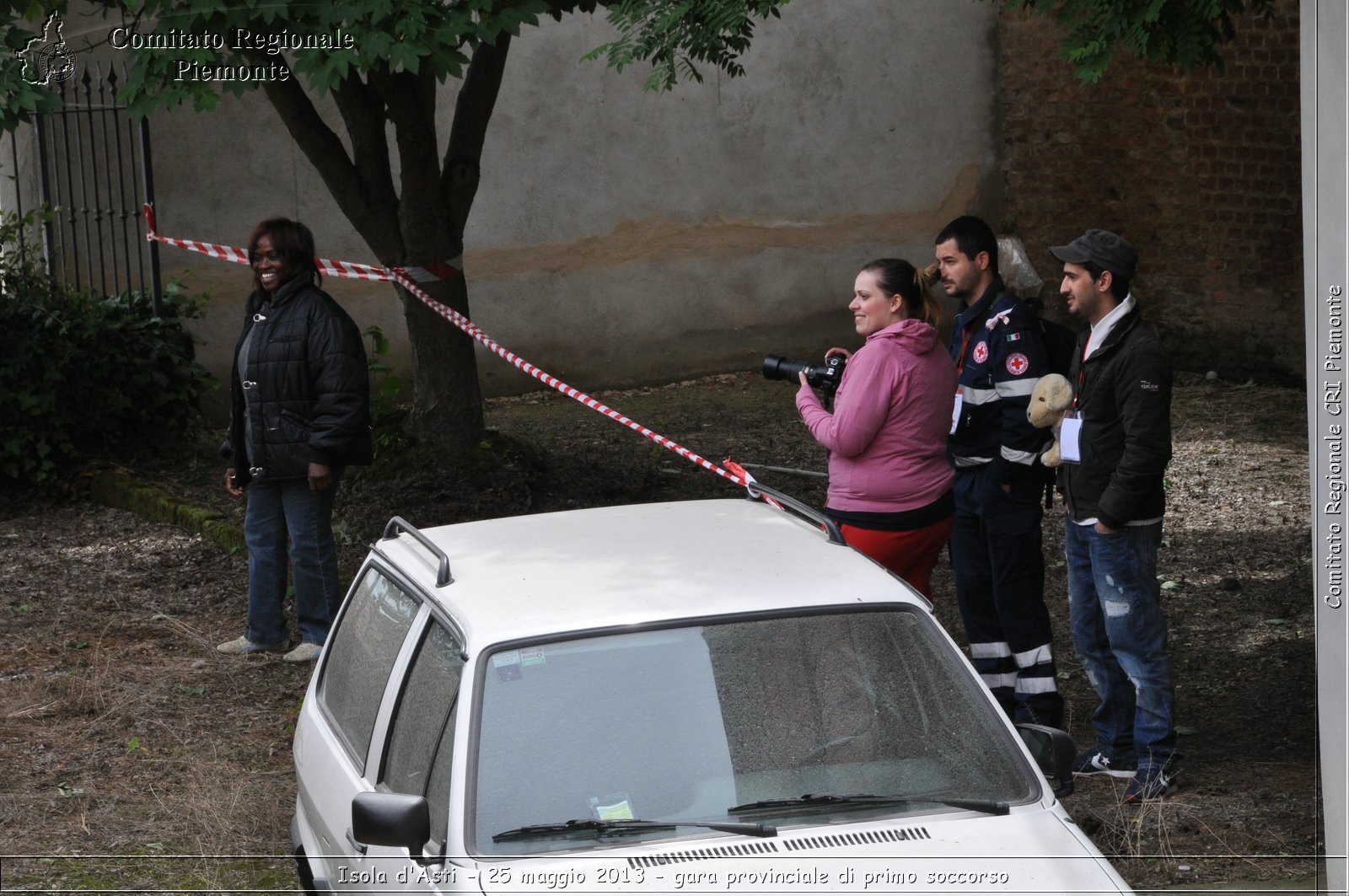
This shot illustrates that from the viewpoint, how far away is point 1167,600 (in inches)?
298

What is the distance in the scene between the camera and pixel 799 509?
4137 mm

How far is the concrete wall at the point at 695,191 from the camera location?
1259cm

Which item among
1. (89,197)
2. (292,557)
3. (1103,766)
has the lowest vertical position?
(1103,766)

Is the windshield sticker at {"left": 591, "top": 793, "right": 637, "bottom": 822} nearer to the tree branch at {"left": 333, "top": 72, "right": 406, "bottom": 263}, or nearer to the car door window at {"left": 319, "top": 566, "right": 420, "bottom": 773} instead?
the car door window at {"left": 319, "top": 566, "right": 420, "bottom": 773}

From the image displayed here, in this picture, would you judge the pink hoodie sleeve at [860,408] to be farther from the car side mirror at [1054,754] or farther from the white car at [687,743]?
the car side mirror at [1054,754]

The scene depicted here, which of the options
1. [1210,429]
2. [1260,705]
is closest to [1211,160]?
[1210,429]

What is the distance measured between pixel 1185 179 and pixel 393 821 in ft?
38.9

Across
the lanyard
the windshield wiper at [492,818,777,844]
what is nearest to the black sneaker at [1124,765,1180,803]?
the lanyard

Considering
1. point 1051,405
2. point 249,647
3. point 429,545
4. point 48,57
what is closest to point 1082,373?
point 1051,405

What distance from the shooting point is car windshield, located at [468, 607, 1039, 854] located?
306cm

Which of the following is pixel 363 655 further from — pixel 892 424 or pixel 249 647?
pixel 249 647

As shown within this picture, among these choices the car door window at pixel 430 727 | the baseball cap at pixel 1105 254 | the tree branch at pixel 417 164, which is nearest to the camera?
the car door window at pixel 430 727

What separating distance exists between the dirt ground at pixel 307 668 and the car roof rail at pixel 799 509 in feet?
5.23

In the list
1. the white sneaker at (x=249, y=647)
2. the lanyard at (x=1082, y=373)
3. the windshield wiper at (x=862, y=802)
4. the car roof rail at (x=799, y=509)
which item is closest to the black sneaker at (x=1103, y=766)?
the lanyard at (x=1082, y=373)
